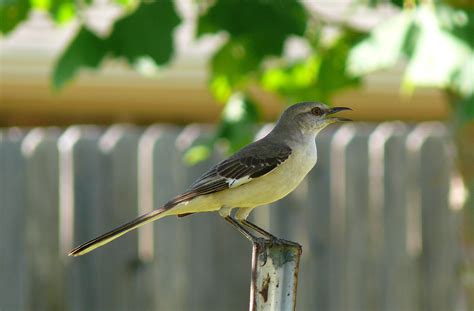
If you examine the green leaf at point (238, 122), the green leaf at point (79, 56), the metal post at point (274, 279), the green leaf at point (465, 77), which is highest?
the green leaf at point (79, 56)

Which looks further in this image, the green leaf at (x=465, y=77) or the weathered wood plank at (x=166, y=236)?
the weathered wood plank at (x=166, y=236)

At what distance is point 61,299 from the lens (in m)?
8.34

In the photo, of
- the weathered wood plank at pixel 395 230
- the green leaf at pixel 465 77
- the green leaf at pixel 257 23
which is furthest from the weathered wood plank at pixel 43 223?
the green leaf at pixel 465 77

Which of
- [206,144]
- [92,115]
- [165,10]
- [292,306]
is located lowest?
[292,306]

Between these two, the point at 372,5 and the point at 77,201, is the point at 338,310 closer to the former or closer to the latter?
the point at 77,201

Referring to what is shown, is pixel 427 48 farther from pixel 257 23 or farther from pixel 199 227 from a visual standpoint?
pixel 199 227

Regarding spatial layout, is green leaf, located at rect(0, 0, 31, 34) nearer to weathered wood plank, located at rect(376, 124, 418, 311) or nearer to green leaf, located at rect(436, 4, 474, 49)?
green leaf, located at rect(436, 4, 474, 49)

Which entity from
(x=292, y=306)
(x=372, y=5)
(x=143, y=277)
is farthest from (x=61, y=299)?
(x=292, y=306)

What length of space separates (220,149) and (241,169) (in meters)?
4.45

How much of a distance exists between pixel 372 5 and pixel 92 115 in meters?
5.59

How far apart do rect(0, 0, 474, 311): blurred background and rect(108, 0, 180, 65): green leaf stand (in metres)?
0.01

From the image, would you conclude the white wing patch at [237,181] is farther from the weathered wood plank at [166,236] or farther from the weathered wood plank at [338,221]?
the weathered wood plank at [338,221]

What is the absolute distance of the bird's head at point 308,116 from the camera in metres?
4.48

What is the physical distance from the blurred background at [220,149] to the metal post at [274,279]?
202 cm
